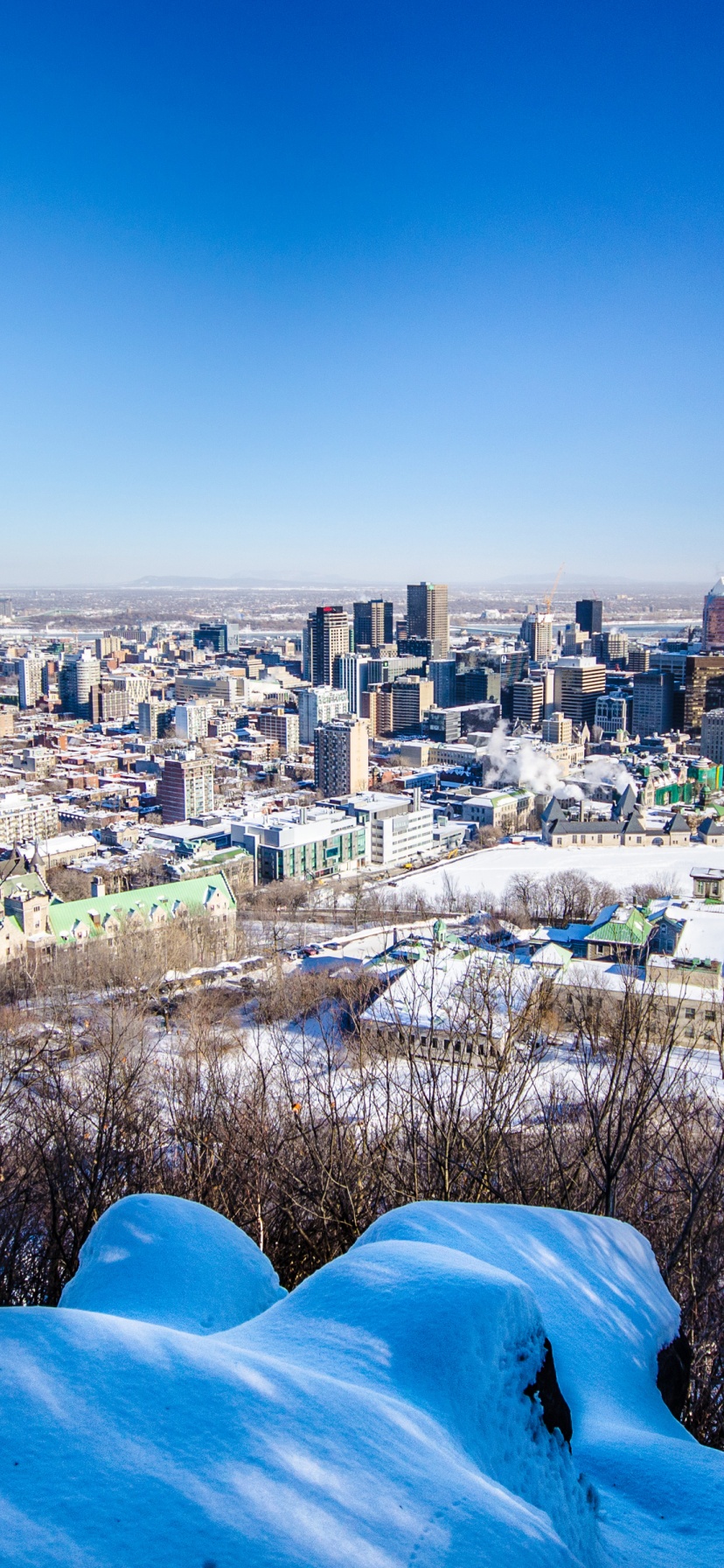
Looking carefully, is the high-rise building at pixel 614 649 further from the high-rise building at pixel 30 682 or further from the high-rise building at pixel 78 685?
the high-rise building at pixel 30 682

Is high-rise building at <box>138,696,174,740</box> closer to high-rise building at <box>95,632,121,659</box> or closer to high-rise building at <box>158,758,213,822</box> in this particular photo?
high-rise building at <box>158,758,213,822</box>

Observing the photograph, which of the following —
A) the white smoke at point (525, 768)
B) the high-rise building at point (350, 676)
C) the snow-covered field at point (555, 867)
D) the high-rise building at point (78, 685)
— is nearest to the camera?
Result: the snow-covered field at point (555, 867)

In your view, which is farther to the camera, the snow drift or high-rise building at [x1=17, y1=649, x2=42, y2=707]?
high-rise building at [x1=17, y1=649, x2=42, y2=707]

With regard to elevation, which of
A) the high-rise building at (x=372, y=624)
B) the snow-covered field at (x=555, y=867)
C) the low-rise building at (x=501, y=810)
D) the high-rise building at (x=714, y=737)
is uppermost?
the high-rise building at (x=372, y=624)

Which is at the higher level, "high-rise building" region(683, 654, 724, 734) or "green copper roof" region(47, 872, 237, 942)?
"high-rise building" region(683, 654, 724, 734)

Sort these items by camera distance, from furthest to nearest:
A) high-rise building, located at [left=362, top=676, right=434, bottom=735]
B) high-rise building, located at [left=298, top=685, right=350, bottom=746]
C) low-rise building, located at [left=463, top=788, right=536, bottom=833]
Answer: high-rise building, located at [left=362, top=676, right=434, bottom=735]
high-rise building, located at [left=298, top=685, right=350, bottom=746]
low-rise building, located at [left=463, top=788, right=536, bottom=833]

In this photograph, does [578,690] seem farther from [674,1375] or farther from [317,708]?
[674,1375]

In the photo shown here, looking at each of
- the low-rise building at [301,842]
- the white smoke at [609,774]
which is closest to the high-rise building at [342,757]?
the low-rise building at [301,842]

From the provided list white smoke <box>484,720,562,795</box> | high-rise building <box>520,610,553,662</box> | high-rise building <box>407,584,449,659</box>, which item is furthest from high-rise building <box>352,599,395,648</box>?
white smoke <box>484,720,562,795</box>
